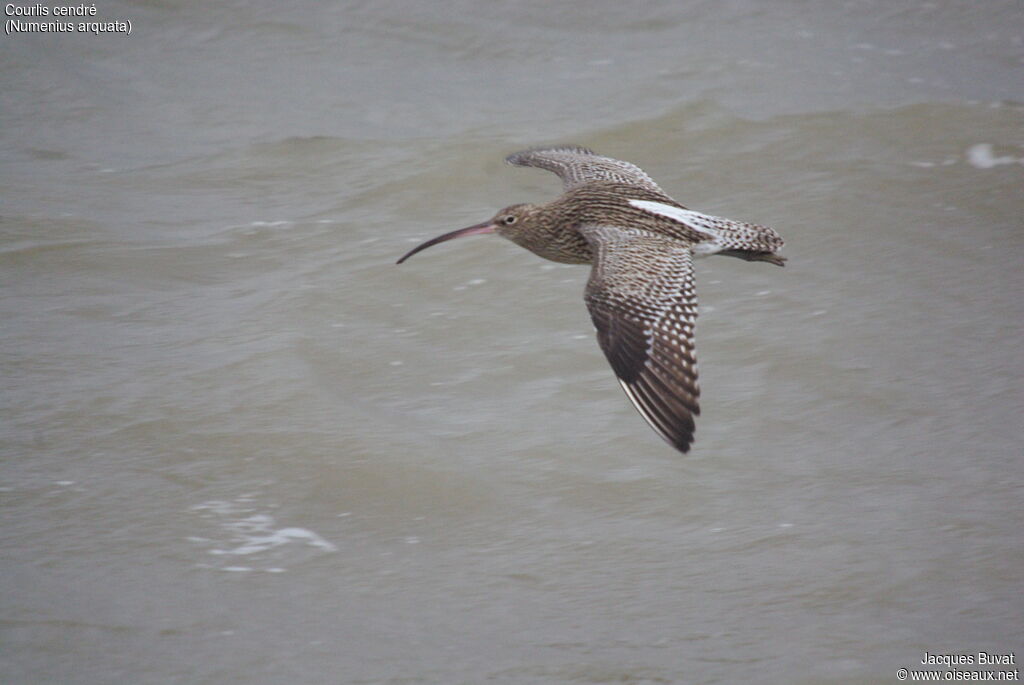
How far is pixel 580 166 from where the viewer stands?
23.6ft

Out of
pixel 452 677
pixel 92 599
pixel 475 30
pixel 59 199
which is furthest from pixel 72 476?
pixel 475 30

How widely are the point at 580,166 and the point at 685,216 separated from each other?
1.23m

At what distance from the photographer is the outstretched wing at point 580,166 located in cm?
699

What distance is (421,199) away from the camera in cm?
940

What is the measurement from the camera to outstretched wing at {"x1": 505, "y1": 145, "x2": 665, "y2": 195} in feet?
22.9

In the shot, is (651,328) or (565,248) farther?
(565,248)

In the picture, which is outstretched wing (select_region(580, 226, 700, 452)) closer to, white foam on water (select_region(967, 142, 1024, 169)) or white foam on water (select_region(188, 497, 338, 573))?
white foam on water (select_region(188, 497, 338, 573))

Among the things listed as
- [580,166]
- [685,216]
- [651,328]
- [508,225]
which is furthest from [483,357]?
[651,328]

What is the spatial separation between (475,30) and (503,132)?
81.0 inches

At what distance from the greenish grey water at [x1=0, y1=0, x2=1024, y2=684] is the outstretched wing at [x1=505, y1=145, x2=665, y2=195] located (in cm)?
97

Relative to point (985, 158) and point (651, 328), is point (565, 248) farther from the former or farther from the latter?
point (985, 158)

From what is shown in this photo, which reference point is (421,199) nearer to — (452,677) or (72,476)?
(72,476)

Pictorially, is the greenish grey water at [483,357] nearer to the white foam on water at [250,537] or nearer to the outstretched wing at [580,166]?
the white foam on water at [250,537]

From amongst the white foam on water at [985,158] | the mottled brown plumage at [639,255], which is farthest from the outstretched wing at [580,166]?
the white foam on water at [985,158]
